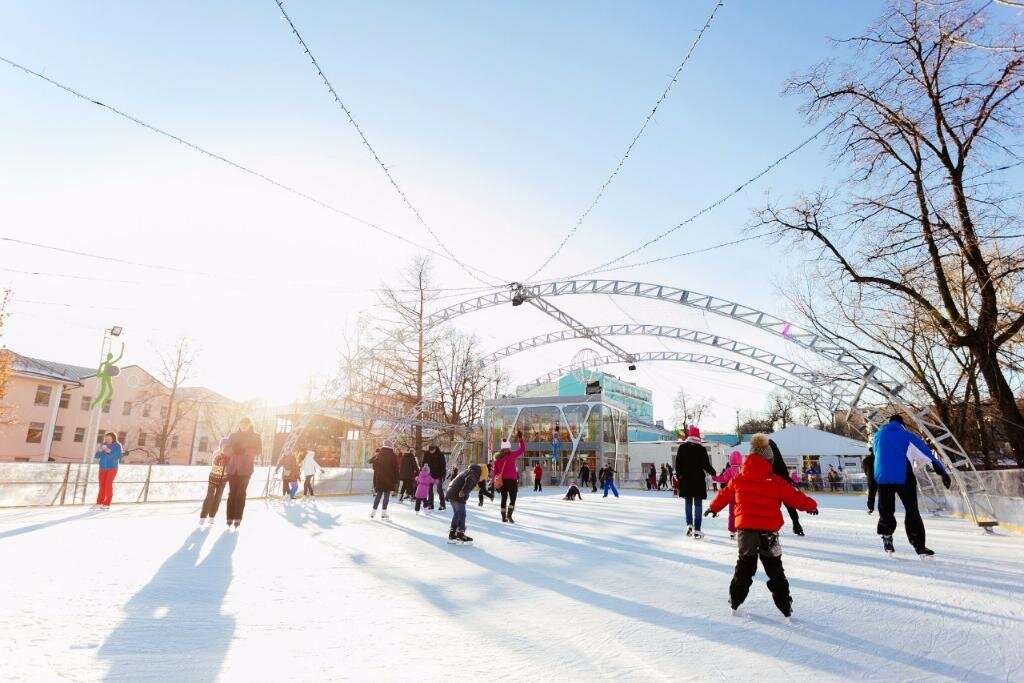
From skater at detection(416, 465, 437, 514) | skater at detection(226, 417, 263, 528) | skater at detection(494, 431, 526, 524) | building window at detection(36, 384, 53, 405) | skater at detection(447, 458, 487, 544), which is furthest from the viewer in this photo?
building window at detection(36, 384, 53, 405)

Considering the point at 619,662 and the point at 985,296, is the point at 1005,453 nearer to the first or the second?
the point at 985,296

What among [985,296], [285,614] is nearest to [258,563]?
[285,614]

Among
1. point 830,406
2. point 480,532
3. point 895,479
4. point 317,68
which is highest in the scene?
point 317,68

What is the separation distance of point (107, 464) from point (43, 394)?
3476 cm

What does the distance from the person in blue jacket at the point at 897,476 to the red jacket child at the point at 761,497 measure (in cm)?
306

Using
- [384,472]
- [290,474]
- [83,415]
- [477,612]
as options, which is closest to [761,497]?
[477,612]

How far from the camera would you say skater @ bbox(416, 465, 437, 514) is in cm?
1141

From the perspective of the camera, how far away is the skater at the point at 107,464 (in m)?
9.30

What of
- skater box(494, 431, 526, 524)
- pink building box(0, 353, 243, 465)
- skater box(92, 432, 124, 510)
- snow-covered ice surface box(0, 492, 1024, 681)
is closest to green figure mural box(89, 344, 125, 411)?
skater box(92, 432, 124, 510)

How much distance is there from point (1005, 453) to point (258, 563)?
1204 inches

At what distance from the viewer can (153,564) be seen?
15.9 ft

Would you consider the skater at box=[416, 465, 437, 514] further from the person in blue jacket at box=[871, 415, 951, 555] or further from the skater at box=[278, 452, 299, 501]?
the person in blue jacket at box=[871, 415, 951, 555]

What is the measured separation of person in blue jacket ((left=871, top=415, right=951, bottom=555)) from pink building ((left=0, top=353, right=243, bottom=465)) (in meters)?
31.3

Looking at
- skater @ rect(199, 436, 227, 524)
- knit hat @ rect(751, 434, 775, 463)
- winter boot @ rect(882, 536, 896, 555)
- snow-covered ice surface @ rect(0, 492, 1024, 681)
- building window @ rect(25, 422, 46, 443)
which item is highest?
building window @ rect(25, 422, 46, 443)
